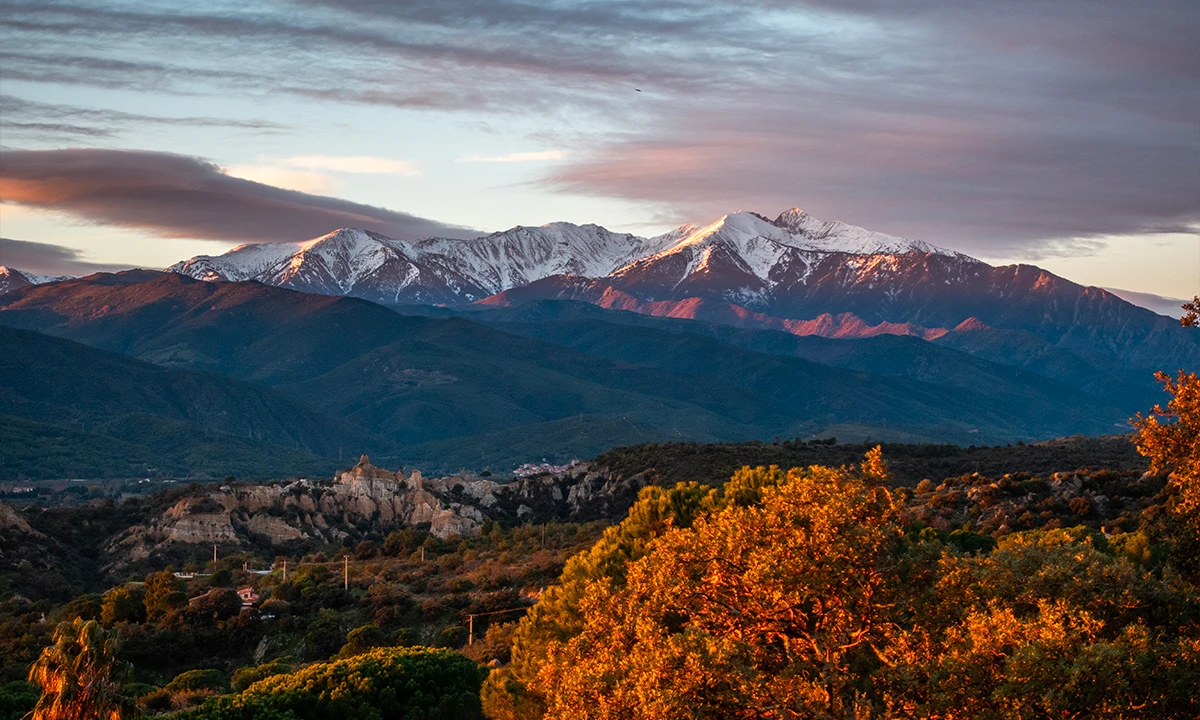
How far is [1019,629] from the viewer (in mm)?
17766

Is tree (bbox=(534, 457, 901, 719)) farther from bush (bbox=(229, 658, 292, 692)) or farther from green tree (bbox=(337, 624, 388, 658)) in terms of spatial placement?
green tree (bbox=(337, 624, 388, 658))

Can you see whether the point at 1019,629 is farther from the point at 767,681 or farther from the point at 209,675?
the point at 209,675

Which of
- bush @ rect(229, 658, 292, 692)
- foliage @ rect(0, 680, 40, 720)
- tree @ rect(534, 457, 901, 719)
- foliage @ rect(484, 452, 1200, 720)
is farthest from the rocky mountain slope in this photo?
tree @ rect(534, 457, 901, 719)

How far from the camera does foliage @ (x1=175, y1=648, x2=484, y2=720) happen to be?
3438 cm

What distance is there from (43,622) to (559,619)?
33.6 metres

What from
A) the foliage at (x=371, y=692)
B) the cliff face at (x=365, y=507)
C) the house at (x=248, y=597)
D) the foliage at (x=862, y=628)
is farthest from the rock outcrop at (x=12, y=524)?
the foliage at (x=862, y=628)

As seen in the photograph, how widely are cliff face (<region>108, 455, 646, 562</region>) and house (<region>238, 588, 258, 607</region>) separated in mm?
25467

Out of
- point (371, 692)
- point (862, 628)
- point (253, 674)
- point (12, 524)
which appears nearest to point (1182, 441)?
point (862, 628)

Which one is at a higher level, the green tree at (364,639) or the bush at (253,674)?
the bush at (253,674)

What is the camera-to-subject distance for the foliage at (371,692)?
3438 cm

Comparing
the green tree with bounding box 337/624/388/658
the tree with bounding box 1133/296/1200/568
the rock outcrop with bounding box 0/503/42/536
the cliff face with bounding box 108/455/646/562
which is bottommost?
the cliff face with bounding box 108/455/646/562

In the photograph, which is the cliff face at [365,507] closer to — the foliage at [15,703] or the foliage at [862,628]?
the foliage at [15,703]

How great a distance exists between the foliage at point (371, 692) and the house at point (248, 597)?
20.1m

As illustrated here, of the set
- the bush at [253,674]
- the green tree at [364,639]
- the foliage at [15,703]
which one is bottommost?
the green tree at [364,639]
